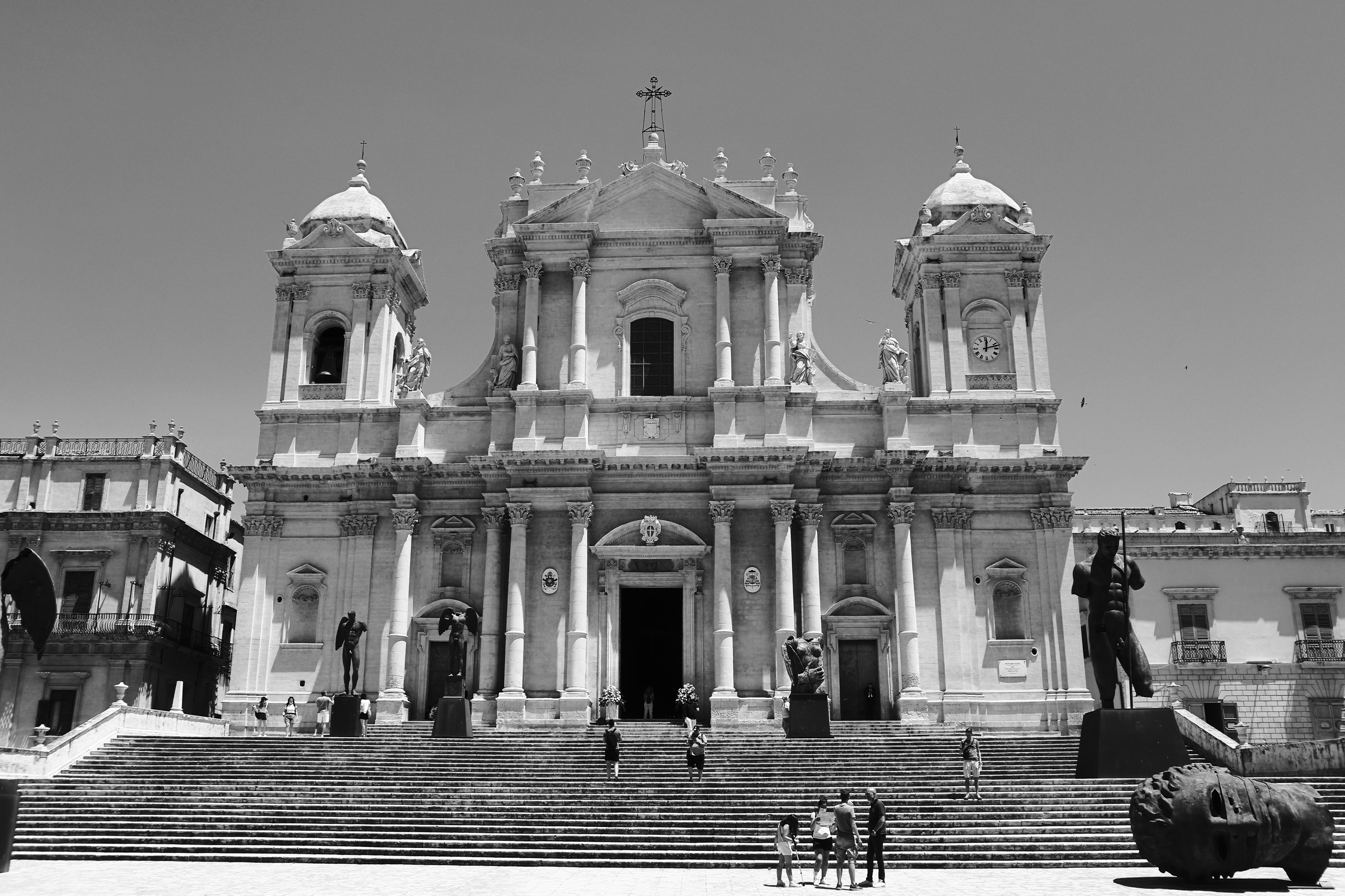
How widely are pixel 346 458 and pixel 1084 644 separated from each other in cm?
2709

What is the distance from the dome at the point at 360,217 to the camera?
1561 inches

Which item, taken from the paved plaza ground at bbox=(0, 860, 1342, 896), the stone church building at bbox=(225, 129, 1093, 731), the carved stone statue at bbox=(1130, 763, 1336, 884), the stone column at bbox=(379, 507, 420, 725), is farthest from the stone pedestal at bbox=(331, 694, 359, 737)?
the carved stone statue at bbox=(1130, 763, 1336, 884)

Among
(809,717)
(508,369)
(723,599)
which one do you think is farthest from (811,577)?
(508,369)

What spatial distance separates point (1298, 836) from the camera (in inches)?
568

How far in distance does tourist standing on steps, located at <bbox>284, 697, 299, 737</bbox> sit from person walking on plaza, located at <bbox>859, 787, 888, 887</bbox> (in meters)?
20.2

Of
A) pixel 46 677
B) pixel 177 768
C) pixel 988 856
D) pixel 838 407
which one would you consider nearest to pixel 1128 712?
pixel 988 856

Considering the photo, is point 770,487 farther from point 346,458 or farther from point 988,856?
point 988,856

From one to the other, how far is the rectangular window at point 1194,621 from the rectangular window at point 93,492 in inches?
1477

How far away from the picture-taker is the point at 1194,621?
4359cm

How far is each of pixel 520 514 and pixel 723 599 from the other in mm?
6170

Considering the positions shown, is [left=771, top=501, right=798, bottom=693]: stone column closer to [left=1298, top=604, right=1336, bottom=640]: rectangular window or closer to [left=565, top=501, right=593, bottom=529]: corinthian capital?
[left=565, top=501, right=593, bottom=529]: corinthian capital

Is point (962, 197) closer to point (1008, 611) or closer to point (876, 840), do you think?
point (1008, 611)

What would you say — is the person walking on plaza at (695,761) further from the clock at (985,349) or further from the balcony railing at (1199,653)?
the balcony railing at (1199,653)

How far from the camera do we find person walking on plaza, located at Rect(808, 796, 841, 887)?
16062mm
